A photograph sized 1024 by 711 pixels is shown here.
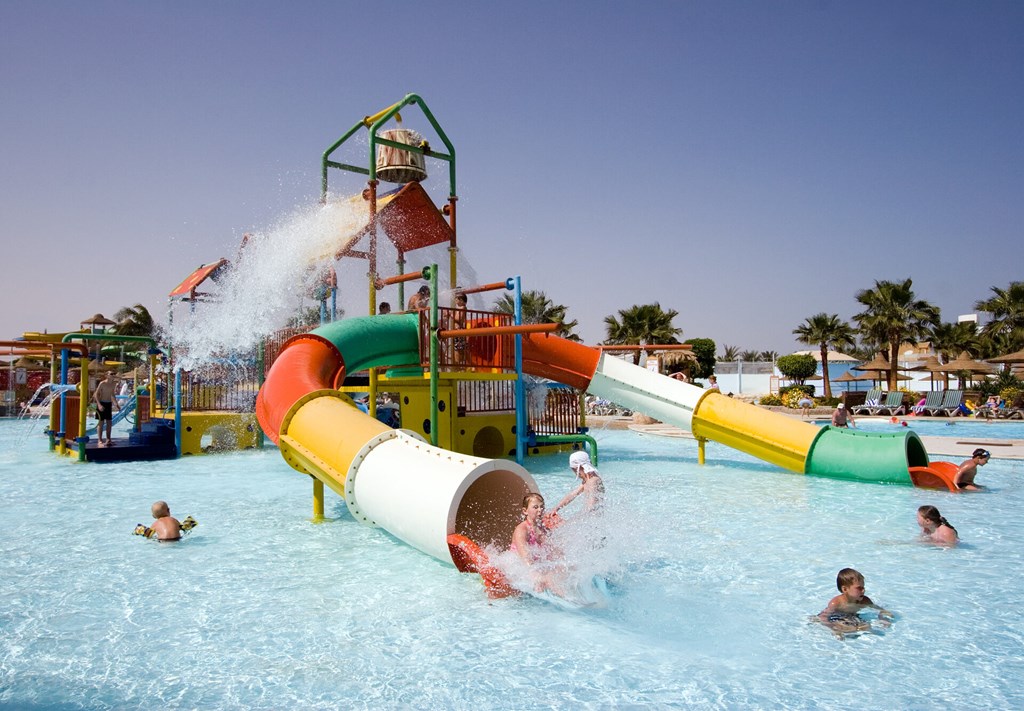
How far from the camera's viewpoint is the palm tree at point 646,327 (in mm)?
42875

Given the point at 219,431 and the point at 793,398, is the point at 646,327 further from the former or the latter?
the point at 219,431

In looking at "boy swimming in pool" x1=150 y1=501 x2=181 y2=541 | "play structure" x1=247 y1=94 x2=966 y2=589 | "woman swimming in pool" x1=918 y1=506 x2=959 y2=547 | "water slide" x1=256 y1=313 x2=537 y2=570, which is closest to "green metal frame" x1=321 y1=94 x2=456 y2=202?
"play structure" x1=247 y1=94 x2=966 y2=589

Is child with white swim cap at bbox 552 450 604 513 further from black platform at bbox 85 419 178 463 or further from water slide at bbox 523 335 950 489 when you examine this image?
black platform at bbox 85 419 178 463

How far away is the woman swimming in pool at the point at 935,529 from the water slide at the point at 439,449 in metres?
3.27

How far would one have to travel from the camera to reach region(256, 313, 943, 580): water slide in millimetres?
5543

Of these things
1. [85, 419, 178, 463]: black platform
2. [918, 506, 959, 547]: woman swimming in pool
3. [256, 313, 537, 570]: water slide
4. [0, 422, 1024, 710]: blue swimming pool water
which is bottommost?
[0, 422, 1024, 710]: blue swimming pool water

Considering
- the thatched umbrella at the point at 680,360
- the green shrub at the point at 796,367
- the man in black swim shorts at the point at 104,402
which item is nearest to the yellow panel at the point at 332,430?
the man in black swim shorts at the point at 104,402

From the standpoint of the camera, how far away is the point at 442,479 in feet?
17.9

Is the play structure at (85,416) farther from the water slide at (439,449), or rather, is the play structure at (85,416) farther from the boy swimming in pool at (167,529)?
the boy swimming in pool at (167,529)

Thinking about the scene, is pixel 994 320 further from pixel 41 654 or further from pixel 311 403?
pixel 41 654

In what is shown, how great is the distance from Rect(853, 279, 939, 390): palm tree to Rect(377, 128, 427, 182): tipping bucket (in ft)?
100

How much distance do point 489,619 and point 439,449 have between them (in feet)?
5.34

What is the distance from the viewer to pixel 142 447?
1302 centimetres

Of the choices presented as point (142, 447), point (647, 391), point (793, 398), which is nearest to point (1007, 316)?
point (793, 398)
